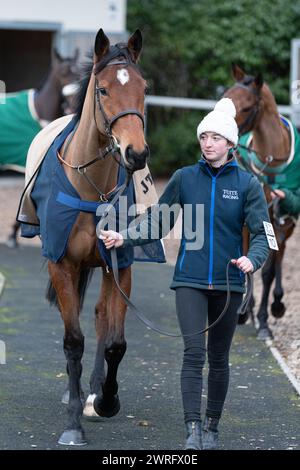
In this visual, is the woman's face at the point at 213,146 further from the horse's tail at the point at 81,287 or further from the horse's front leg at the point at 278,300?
the horse's front leg at the point at 278,300

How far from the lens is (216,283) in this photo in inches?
204

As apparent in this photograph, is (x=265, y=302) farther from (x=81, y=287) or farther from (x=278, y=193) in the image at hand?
(x=81, y=287)

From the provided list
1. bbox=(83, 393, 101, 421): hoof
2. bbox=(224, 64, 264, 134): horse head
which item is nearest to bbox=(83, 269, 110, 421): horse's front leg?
bbox=(83, 393, 101, 421): hoof

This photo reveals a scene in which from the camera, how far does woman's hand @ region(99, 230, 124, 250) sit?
5.25 m

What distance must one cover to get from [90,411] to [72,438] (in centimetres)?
65

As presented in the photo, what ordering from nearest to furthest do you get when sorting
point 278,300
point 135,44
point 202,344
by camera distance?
point 202,344 < point 135,44 < point 278,300

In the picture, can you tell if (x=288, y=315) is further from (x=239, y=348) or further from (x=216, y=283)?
(x=216, y=283)

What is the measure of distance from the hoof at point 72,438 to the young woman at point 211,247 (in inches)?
24.8

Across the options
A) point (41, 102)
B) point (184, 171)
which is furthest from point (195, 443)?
point (41, 102)

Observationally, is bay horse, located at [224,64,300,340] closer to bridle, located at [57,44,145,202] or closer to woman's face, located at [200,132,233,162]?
bridle, located at [57,44,145,202]

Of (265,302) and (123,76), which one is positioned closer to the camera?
(123,76)

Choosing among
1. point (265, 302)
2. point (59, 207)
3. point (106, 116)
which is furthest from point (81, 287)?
point (265, 302)

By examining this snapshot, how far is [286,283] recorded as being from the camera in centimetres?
1094

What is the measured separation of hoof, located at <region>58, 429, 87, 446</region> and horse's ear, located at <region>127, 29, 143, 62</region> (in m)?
1.99
